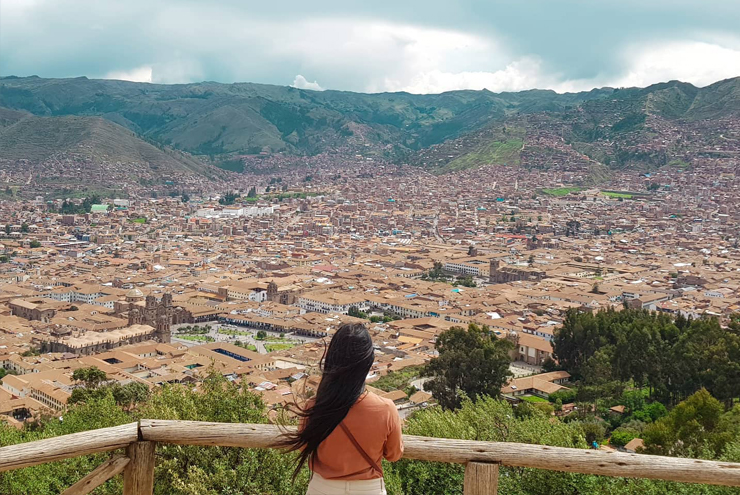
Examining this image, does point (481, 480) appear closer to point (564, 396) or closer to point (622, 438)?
point (622, 438)

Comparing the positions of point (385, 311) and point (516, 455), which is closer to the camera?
point (516, 455)

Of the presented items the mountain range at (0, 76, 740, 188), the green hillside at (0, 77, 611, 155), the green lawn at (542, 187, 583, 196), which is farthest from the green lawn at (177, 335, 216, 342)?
the green hillside at (0, 77, 611, 155)

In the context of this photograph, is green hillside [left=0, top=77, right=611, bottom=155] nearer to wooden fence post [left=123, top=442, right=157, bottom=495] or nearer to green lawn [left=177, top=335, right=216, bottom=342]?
green lawn [left=177, top=335, right=216, bottom=342]

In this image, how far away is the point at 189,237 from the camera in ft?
164

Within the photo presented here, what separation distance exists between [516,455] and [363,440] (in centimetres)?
57

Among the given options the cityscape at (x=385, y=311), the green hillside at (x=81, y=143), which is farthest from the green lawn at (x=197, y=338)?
the green hillside at (x=81, y=143)

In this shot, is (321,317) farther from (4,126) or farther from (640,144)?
(4,126)

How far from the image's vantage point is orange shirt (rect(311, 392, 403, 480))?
69.6 inches

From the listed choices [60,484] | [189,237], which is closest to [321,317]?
[60,484]

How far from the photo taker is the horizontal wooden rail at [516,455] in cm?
207

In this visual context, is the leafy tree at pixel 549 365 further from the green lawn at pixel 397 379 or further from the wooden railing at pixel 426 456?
the wooden railing at pixel 426 456

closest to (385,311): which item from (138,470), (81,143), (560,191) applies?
(138,470)

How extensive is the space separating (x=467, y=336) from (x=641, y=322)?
4.30 metres

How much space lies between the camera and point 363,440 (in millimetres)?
1769
